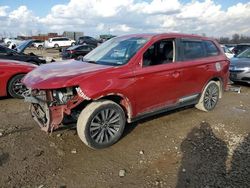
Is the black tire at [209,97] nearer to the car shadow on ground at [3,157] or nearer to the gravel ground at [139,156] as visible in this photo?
the gravel ground at [139,156]

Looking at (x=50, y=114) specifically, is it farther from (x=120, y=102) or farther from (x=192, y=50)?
(x=192, y=50)

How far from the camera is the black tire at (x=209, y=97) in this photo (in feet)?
21.3

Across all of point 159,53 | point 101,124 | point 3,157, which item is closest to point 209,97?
point 159,53

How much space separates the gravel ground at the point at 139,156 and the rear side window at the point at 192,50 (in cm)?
135

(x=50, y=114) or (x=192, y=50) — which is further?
(x=192, y=50)

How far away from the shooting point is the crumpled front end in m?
4.23

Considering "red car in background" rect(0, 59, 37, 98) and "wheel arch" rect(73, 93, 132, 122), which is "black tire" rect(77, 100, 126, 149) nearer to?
"wheel arch" rect(73, 93, 132, 122)

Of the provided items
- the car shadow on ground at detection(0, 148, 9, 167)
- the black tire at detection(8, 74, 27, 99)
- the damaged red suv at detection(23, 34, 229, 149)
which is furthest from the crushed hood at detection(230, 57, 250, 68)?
the car shadow on ground at detection(0, 148, 9, 167)

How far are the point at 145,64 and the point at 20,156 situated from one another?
2493mm

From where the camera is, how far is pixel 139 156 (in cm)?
436

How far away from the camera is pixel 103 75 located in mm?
4387

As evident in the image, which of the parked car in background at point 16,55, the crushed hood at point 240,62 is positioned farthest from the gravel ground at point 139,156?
the parked car in background at point 16,55

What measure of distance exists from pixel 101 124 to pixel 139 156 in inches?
30.5

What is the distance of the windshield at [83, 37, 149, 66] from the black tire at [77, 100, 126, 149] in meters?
0.80
